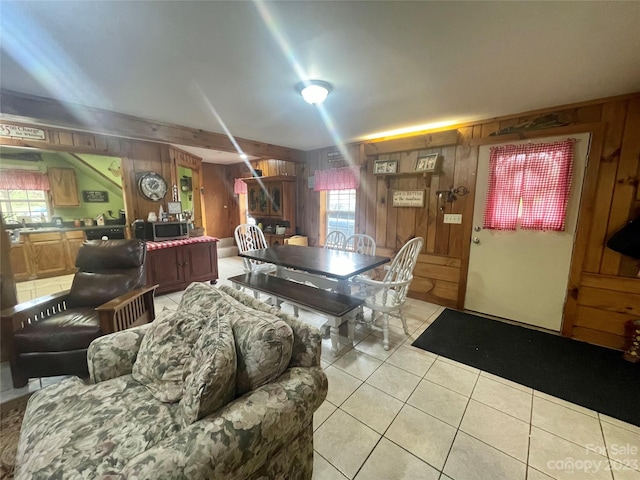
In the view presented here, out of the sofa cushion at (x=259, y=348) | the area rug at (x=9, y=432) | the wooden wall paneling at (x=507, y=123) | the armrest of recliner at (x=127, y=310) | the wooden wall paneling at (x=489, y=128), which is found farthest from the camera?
the wooden wall paneling at (x=489, y=128)

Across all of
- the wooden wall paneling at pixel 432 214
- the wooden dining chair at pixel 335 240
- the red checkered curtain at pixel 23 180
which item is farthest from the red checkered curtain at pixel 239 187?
the wooden wall paneling at pixel 432 214

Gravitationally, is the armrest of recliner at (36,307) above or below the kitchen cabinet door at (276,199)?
below

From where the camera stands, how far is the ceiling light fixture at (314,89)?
203cm

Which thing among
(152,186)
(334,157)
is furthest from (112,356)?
(334,157)

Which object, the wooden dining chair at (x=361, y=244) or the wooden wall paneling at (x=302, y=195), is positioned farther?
the wooden wall paneling at (x=302, y=195)

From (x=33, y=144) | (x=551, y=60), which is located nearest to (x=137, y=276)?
(x=33, y=144)

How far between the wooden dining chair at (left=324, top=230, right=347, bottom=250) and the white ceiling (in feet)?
5.70

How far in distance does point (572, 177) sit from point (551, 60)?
137 centimetres

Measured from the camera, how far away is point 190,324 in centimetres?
129

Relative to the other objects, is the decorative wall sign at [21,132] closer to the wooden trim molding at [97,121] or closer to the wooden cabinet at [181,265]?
the wooden trim molding at [97,121]

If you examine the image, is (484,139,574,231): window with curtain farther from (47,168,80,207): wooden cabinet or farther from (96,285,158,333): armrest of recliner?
(47,168,80,207): wooden cabinet

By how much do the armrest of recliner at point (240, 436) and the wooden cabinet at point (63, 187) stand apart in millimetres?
6615

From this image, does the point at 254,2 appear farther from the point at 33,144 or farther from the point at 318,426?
the point at 33,144

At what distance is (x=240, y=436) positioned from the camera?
0.84m
